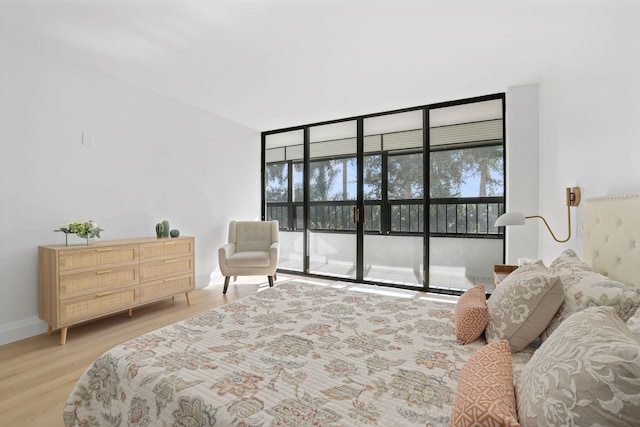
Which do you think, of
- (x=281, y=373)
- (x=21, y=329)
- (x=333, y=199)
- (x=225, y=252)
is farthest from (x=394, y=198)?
(x=21, y=329)

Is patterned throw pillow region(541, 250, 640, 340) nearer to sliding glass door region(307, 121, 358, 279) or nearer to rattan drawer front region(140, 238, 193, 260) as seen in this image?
sliding glass door region(307, 121, 358, 279)

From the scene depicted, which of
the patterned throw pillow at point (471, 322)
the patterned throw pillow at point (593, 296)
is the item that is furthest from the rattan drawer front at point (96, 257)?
the patterned throw pillow at point (593, 296)

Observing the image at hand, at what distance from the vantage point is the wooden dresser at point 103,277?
2.49 m

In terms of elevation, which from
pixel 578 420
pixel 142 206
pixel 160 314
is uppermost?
pixel 142 206

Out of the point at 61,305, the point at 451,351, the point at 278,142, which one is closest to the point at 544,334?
the point at 451,351

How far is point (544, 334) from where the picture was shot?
1.28 meters

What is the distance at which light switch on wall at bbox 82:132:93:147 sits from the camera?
3.02 meters

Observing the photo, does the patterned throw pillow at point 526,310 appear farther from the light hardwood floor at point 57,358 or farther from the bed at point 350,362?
the light hardwood floor at point 57,358

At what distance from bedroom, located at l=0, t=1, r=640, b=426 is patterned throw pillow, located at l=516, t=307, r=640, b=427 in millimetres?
1298

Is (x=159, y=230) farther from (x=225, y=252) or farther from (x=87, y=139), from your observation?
(x=87, y=139)

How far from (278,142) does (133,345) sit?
14.4 feet

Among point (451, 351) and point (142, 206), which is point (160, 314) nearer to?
point (142, 206)

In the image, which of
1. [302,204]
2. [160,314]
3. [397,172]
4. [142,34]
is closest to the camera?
[142,34]

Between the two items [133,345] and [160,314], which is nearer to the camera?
[133,345]
